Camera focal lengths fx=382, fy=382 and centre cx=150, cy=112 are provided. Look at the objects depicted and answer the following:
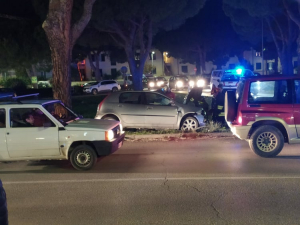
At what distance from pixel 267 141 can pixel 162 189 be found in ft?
11.1

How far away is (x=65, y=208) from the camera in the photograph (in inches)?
235

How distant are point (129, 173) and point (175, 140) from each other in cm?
394

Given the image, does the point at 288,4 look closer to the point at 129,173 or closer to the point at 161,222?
the point at 129,173

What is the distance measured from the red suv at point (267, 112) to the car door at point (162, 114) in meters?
3.71

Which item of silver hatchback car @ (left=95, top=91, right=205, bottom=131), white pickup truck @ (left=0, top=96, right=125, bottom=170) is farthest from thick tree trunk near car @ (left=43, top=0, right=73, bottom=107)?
white pickup truck @ (left=0, top=96, right=125, bottom=170)

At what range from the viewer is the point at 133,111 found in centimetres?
1273

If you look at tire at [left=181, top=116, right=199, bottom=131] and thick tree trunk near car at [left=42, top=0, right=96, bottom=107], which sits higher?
thick tree trunk near car at [left=42, top=0, right=96, bottom=107]

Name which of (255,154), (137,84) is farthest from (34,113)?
(137,84)

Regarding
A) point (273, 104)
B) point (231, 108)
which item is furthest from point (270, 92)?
point (231, 108)

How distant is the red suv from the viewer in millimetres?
8734

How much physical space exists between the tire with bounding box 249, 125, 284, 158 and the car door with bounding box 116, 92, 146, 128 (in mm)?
4649

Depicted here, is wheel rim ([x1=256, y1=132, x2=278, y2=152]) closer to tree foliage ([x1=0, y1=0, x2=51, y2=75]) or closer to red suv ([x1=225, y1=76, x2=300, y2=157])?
red suv ([x1=225, y1=76, x2=300, y2=157])

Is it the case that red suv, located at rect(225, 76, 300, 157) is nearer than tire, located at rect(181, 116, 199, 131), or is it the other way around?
red suv, located at rect(225, 76, 300, 157)

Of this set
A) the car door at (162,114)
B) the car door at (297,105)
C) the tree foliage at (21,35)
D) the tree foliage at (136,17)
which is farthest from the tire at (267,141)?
the tree foliage at (21,35)
